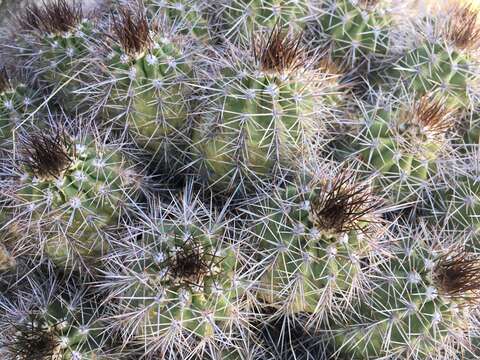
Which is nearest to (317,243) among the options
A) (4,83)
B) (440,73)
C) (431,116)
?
(431,116)

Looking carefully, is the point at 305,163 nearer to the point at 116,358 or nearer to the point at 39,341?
the point at 116,358

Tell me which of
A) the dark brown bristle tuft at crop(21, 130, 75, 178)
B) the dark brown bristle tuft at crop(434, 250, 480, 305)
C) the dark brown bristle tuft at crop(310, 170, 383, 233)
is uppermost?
the dark brown bristle tuft at crop(21, 130, 75, 178)

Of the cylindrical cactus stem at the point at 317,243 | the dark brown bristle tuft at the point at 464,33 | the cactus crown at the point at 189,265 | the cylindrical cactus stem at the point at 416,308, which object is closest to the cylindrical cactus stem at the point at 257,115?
the cylindrical cactus stem at the point at 317,243

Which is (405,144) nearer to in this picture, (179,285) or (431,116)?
(431,116)

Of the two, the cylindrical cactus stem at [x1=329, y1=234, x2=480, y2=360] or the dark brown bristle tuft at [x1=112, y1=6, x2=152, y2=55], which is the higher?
the dark brown bristle tuft at [x1=112, y1=6, x2=152, y2=55]

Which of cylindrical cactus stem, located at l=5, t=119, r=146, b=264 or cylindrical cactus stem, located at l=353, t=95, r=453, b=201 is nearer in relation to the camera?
cylindrical cactus stem, located at l=5, t=119, r=146, b=264

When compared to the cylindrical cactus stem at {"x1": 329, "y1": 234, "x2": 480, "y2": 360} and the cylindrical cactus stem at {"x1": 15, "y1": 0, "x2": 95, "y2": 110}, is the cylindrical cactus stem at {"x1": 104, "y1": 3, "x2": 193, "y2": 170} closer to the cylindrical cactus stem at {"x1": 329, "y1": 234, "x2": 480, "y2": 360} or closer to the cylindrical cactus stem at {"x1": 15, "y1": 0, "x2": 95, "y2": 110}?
the cylindrical cactus stem at {"x1": 15, "y1": 0, "x2": 95, "y2": 110}

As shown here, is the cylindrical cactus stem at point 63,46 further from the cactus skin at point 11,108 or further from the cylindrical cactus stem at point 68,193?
the cylindrical cactus stem at point 68,193

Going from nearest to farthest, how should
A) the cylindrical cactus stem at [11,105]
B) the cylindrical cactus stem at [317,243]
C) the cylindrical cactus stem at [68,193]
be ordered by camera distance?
the cylindrical cactus stem at [317,243] < the cylindrical cactus stem at [68,193] < the cylindrical cactus stem at [11,105]

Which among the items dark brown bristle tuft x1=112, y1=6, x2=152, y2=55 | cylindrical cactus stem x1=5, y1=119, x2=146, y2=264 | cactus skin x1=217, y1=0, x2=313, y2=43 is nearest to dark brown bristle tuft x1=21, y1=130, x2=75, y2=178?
cylindrical cactus stem x1=5, y1=119, x2=146, y2=264
